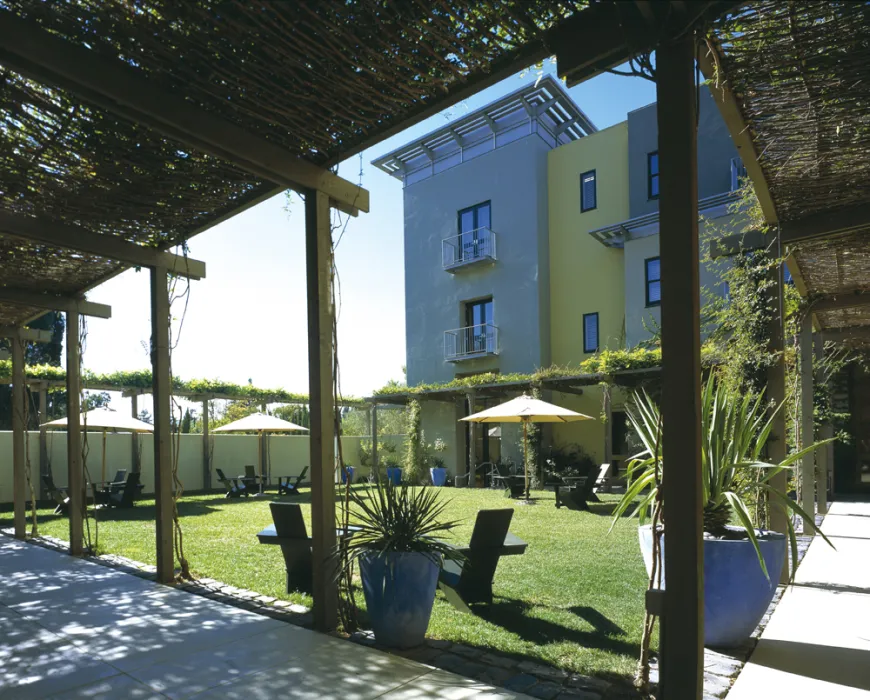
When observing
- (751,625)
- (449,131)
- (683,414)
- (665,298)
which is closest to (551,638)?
(751,625)

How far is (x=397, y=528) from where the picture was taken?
12.3 feet

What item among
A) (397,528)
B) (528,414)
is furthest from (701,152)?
(397,528)

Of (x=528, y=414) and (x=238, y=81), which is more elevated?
(x=238, y=81)

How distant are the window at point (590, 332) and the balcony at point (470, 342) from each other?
8.55 feet

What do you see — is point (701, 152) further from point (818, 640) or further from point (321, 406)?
point (321, 406)

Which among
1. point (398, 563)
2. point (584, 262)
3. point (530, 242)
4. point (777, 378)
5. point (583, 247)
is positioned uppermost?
point (530, 242)

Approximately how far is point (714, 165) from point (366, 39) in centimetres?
1437

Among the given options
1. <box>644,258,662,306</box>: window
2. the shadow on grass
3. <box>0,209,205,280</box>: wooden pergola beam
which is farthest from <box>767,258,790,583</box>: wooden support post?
<box>644,258,662,306</box>: window

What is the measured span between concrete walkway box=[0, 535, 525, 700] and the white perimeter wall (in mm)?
9921

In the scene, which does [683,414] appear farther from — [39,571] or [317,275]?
[39,571]

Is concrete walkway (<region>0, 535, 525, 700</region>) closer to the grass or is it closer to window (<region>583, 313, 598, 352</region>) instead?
the grass

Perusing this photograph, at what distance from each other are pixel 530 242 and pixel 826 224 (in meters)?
13.1

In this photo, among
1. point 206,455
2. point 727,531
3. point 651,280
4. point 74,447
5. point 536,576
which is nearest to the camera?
point 727,531

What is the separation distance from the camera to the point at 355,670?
10.5ft
